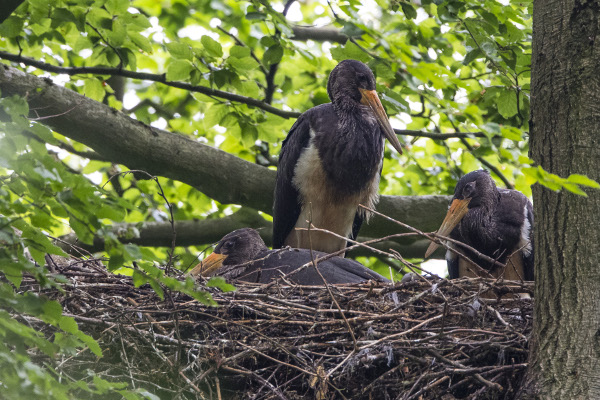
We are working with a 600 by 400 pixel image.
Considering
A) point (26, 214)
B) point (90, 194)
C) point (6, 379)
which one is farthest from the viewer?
point (26, 214)

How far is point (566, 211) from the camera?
109 inches

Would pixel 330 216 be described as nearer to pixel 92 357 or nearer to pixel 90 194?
pixel 92 357

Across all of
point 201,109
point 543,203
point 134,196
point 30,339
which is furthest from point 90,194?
point 201,109

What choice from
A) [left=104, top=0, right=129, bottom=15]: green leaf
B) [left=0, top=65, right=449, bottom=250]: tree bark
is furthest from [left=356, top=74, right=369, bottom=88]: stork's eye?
[left=104, top=0, right=129, bottom=15]: green leaf

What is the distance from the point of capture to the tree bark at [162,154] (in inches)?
203

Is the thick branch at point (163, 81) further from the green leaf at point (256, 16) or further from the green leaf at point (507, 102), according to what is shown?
the green leaf at point (256, 16)

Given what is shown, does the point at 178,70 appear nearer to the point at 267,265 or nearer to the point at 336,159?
the point at 336,159

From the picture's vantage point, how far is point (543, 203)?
2.82m

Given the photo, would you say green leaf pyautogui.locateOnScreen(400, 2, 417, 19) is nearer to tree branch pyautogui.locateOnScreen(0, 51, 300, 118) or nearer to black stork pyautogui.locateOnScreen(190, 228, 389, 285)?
tree branch pyautogui.locateOnScreen(0, 51, 300, 118)

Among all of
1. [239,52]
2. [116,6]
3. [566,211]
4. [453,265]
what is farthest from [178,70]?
[566,211]

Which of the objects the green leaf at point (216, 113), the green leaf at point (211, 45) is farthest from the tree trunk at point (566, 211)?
the green leaf at point (216, 113)

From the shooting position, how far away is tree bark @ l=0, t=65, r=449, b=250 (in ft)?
16.9

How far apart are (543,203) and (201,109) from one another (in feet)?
23.5

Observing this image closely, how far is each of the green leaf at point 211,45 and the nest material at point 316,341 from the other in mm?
2223
